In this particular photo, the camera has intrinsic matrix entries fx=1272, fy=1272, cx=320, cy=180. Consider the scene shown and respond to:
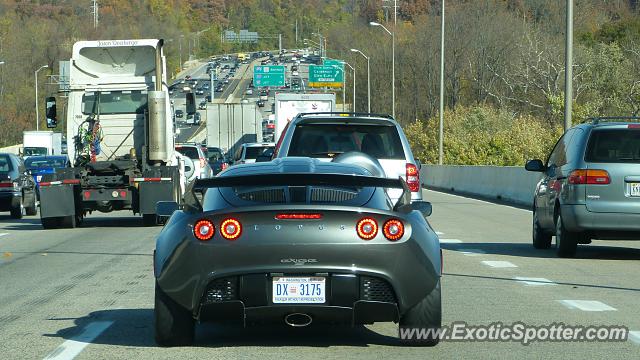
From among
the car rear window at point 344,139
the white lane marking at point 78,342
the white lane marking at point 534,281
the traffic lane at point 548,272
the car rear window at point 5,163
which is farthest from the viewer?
the car rear window at point 5,163

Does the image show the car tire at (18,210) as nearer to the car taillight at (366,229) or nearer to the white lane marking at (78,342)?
the white lane marking at (78,342)

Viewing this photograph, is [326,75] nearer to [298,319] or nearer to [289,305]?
[298,319]

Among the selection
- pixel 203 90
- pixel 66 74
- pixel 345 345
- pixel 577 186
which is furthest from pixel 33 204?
pixel 203 90

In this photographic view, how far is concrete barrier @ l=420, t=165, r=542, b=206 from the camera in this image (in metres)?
34.2

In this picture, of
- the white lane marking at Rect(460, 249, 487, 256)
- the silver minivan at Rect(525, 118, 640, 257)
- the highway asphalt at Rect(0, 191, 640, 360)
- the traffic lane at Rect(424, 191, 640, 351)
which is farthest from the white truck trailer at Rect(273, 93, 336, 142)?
the silver minivan at Rect(525, 118, 640, 257)

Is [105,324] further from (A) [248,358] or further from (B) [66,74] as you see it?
(B) [66,74]

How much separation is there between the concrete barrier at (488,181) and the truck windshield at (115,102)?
427 inches

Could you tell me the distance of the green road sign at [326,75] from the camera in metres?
99.8

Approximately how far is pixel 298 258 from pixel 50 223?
56.2 ft

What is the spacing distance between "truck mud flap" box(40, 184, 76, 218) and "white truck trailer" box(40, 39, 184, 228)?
2 centimetres

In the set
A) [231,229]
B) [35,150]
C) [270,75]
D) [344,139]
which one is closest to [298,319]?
[231,229]

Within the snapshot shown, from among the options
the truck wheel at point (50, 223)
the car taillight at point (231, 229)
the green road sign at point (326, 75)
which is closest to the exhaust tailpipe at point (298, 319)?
the car taillight at point (231, 229)

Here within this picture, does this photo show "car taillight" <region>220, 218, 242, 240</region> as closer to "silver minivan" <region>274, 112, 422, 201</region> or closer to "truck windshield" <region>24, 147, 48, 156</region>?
"silver minivan" <region>274, 112, 422, 201</region>

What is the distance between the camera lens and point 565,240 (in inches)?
646
